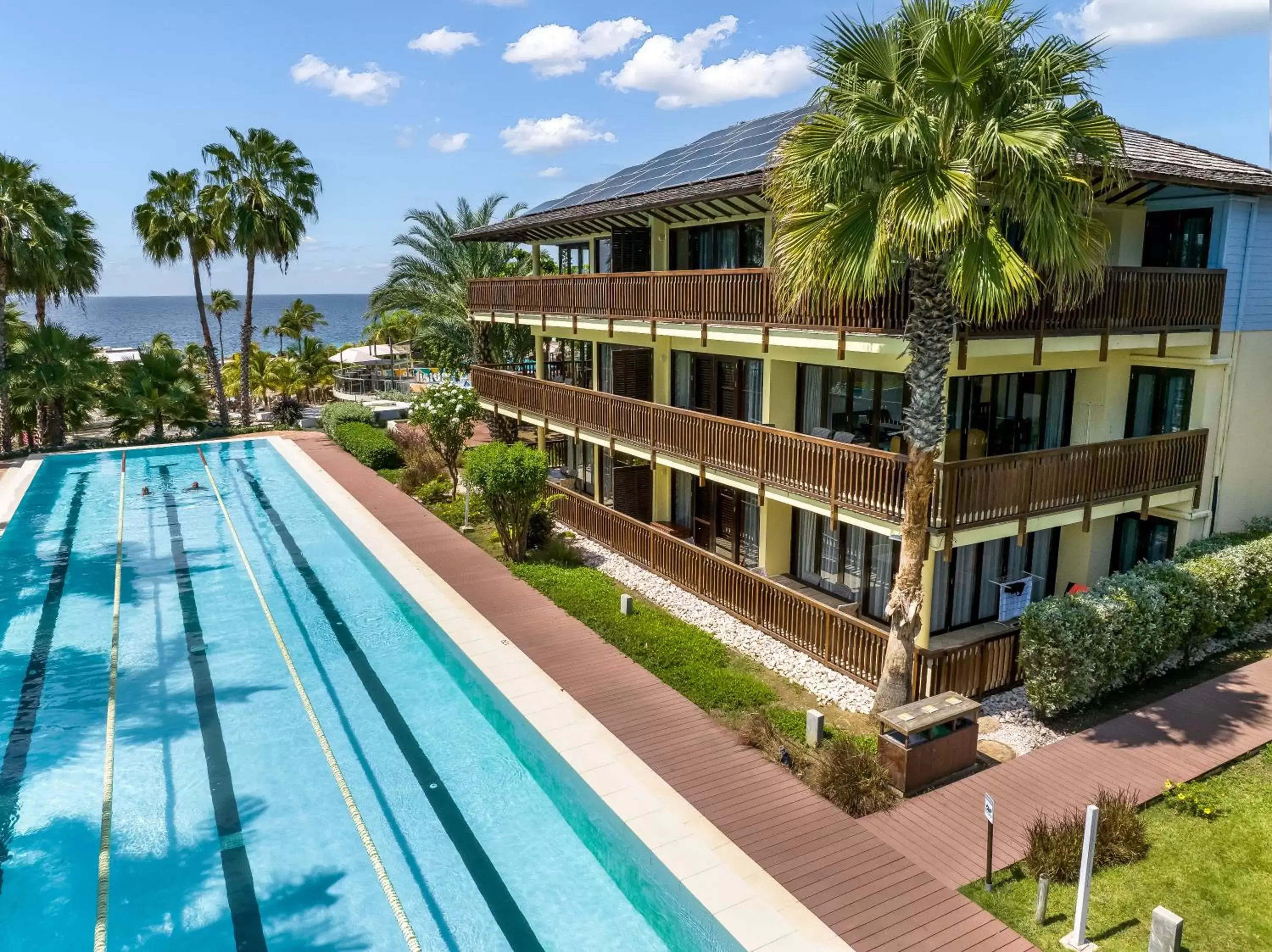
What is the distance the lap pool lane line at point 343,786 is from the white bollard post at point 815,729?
5637 millimetres

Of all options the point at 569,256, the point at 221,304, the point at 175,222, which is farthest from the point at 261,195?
the point at 221,304

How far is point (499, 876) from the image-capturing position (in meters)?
9.94

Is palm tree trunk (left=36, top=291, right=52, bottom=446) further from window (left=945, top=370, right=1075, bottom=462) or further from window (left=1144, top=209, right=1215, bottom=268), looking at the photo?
window (left=1144, top=209, right=1215, bottom=268)

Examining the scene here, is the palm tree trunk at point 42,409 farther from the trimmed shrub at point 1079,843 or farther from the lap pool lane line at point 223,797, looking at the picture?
the trimmed shrub at point 1079,843

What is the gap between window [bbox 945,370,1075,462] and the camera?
15758mm

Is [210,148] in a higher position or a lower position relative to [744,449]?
higher

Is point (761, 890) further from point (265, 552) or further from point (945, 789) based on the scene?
point (265, 552)

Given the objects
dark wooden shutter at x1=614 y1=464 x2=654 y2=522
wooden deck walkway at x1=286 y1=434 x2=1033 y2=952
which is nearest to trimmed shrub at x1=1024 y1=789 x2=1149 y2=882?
wooden deck walkway at x1=286 y1=434 x2=1033 y2=952

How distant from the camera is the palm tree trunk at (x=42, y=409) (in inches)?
1364

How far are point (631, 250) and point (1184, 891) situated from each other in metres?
18.8

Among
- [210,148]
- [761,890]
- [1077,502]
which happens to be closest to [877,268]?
[1077,502]

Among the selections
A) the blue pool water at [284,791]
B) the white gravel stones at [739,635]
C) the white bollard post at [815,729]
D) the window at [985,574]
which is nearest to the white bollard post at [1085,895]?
the blue pool water at [284,791]

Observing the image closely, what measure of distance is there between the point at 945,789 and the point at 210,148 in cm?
3760

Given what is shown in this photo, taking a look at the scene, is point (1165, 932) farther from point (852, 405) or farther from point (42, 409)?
point (42, 409)
